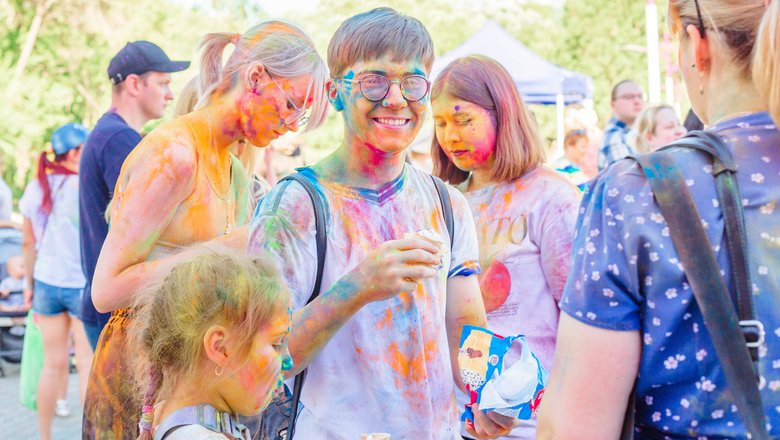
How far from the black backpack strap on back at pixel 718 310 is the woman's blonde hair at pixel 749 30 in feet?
0.85

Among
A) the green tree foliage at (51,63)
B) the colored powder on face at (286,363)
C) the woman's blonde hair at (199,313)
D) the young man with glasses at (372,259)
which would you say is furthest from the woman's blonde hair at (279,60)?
the green tree foliage at (51,63)

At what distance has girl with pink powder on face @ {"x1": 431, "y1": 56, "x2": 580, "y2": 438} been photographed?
3.48 metres

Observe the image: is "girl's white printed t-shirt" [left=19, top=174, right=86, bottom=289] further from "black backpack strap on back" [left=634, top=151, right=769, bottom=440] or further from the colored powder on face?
"black backpack strap on back" [left=634, top=151, right=769, bottom=440]

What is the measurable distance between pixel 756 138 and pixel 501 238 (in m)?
1.86

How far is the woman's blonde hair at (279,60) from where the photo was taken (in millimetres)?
3123

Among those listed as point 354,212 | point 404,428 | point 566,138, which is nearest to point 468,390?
point 404,428

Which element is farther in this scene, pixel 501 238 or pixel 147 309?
pixel 501 238

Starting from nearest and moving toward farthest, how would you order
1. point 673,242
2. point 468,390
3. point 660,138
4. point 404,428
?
point 673,242, point 404,428, point 468,390, point 660,138

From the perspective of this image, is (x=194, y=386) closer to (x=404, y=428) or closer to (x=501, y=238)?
(x=404, y=428)

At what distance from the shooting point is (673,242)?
1.67m

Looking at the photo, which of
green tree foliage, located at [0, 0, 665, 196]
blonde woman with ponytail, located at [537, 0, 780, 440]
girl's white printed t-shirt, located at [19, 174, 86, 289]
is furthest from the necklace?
green tree foliage, located at [0, 0, 665, 196]

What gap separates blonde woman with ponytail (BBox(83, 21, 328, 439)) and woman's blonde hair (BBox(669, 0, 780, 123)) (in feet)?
5.18

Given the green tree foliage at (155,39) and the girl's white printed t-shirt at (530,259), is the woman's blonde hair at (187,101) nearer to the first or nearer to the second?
the girl's white printed t-shirt at (530,259)

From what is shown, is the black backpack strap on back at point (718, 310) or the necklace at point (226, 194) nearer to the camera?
the black backpack strap on back at point (718, 310)
